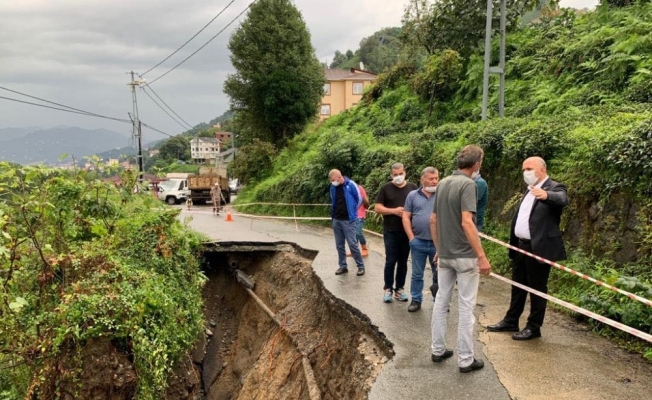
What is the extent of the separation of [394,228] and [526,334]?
201cm

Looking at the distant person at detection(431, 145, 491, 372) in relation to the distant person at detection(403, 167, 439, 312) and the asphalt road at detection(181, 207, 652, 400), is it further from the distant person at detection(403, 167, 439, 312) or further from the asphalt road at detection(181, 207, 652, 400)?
the distant person at detection(403, 167, 439, 312)

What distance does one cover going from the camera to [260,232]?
42.7 ft

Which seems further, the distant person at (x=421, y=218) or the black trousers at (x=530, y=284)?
the distant person at (x=421, y=218)

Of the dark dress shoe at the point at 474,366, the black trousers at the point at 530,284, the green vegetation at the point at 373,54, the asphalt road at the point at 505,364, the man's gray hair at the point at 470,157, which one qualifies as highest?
the green vegetation at the point at 373,54

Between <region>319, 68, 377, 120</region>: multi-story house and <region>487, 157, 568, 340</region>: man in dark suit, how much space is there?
49.4 metres

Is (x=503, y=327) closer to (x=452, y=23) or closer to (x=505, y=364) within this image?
(x=505, y=364)

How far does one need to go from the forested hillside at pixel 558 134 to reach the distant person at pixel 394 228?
2189 mm

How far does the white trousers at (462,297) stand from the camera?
156 inches

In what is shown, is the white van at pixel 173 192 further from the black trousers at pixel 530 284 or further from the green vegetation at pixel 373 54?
the green vegetation at pixel 373 54

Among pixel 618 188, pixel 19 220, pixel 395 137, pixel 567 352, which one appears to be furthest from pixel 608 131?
pixel 395 137

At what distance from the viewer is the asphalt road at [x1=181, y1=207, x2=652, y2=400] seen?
146 inches

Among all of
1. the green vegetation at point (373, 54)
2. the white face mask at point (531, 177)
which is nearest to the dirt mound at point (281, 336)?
the white face mask at point (531, 177)

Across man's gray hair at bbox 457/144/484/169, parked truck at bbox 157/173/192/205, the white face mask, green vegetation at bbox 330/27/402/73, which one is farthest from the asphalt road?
green vegetation at bbox 330/27/402/73

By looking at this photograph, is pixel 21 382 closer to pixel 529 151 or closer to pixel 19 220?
pixel 19 220
